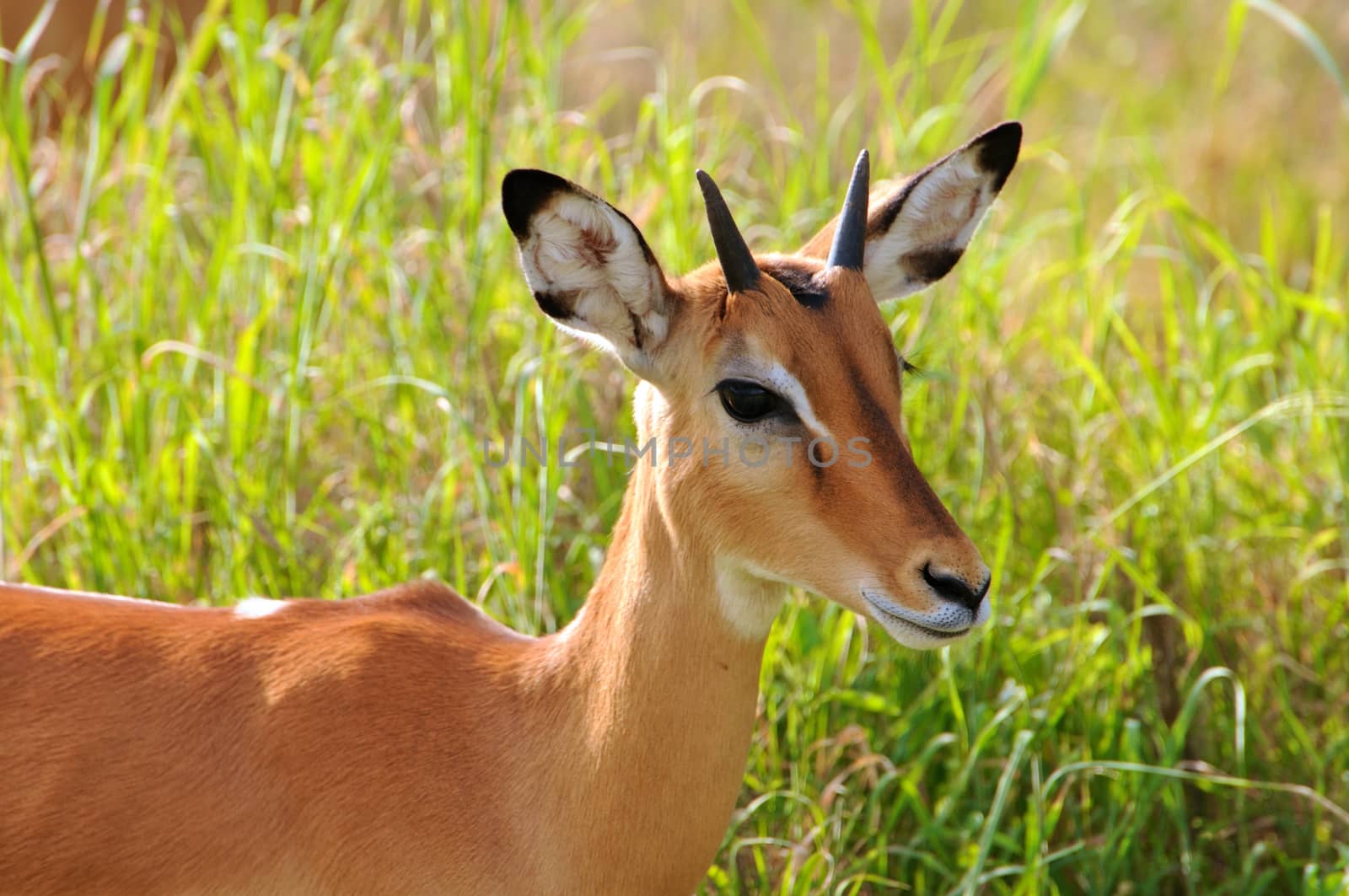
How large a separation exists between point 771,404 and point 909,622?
1.67 feet

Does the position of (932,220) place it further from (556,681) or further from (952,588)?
(556,681)

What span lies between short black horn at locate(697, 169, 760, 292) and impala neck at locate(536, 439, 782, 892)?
42 cm

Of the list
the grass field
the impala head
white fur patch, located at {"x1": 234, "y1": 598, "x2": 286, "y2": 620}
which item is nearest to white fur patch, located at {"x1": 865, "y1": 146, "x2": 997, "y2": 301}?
the impala head

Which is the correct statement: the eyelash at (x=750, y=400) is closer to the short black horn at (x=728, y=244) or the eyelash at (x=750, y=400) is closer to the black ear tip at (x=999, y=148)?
the short black horn at (x=728, y=244)

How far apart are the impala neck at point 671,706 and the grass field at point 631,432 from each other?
73 centimetres

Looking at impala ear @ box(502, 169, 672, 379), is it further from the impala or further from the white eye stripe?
the white eye stripe

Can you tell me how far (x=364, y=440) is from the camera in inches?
206

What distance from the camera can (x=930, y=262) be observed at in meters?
3.80

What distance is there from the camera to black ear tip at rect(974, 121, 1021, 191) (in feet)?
11.7

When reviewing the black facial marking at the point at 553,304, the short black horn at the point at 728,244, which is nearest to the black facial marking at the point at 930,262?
the short black horn at the point at 728,244

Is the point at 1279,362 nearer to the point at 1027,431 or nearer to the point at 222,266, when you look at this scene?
the point at 1027,431

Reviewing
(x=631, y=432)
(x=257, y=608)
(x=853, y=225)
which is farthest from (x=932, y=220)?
(x=257, y=608)

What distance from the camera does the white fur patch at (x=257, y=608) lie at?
3477mm

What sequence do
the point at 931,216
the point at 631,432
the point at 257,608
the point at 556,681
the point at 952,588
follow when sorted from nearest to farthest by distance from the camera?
the point at 952,588 < the point at 556,681 < the point at 257,608 < the point at 931,216 < the point at 631,432
